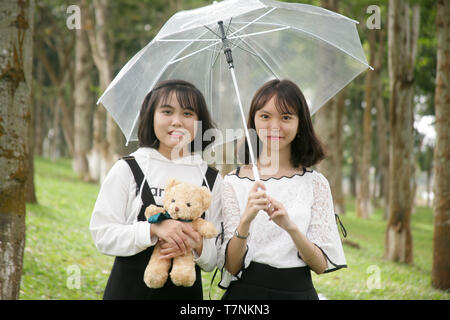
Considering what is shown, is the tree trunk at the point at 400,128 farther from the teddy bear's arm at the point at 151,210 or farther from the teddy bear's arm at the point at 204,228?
the teddy bear's arm at the point at 151,210

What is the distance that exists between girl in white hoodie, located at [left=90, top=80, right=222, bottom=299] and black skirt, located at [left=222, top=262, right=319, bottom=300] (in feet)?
0.78

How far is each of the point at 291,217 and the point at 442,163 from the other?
4695 millimetres

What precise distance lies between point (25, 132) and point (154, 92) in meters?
1.09

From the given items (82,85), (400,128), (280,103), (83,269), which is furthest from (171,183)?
(82,85)

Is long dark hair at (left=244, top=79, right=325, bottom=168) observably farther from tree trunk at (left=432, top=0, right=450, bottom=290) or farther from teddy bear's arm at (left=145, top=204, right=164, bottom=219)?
tree trunk at (left=432, top=0, right=450, bottom=290)

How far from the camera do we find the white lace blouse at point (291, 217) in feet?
8.20

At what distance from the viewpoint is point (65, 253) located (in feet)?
22.0

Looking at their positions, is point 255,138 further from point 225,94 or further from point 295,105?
point 225,94

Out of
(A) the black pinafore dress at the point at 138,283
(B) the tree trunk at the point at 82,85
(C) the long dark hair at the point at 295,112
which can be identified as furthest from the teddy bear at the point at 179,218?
(B) the tree trunk at the point at 82,85

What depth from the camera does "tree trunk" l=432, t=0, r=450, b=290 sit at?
6.21 m

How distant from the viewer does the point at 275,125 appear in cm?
261

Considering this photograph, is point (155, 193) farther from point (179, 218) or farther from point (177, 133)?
point (177, 133)

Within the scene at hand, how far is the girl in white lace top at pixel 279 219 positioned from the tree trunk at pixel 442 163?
4361mm

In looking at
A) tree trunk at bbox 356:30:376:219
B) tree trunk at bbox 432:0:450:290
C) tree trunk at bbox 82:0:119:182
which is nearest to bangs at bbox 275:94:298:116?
Answer: tree trunk at bbox 432:0:450:290
